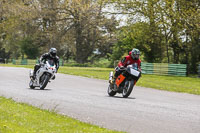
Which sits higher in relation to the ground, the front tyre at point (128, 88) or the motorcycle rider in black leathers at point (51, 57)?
the motorcycle rider in black leathers at point (51, 57)

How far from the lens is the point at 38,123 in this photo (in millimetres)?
8633

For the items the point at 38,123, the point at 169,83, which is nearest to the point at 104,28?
the point at 169,83

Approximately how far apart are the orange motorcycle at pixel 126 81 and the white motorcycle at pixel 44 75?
2.65 meters

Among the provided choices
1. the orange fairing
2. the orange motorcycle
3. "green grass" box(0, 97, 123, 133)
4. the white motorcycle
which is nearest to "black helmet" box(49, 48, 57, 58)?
the white motorcycle

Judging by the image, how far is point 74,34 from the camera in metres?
68.2

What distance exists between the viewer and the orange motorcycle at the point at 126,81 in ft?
51.5

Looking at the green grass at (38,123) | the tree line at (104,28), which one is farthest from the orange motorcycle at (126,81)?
the tree line at (104,28)

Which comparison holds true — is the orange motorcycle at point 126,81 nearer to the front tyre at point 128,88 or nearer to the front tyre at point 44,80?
the front tyre at point 128,88

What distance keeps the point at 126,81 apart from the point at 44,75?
402 centimetres

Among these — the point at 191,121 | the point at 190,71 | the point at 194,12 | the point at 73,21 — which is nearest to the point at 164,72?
the point at 190,71

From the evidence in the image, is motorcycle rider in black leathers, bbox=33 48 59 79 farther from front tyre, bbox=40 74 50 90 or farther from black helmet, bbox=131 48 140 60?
black helmet, bbox=131 48 140 60

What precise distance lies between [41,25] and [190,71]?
31701mm

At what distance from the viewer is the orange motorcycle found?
1570cm

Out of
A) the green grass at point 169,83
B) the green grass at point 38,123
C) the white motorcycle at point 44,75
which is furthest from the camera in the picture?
the green grass at point 169,83
